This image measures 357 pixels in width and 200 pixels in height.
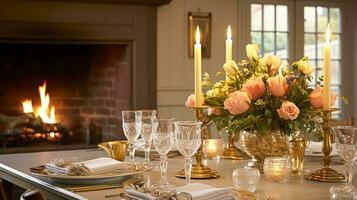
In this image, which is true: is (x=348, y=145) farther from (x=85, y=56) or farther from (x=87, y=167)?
(x=85, y=56)

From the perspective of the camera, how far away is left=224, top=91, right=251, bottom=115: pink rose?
243 centimetres

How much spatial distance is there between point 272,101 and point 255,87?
0.28 ft

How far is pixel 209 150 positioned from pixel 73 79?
8.86 feet

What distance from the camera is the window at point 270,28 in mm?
5797

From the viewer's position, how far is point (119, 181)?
7.65 feet

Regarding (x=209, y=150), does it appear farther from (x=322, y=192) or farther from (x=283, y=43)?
(x=283, y=43)

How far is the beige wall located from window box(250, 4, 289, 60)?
33 cm

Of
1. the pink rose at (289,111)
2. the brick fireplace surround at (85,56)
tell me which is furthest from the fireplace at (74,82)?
the pink rose at (289,111)

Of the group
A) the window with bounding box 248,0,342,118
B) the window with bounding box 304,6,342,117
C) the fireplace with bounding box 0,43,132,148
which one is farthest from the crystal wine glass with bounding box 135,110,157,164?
the window with bounding box 304,6,342,117

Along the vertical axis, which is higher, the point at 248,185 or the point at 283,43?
the point at 283,43

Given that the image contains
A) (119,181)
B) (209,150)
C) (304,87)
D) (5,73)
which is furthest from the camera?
(5,73)

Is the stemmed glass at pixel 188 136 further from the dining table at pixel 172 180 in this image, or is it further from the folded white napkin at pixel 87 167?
the folded white napkin at pixel 87 167

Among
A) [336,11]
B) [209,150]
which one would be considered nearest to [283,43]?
[336,11]

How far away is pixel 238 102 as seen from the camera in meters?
2.43
